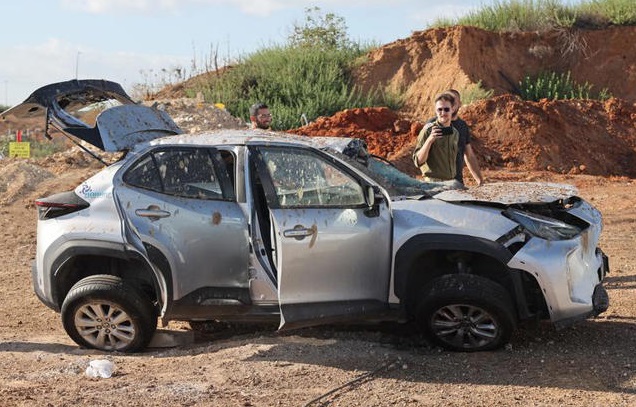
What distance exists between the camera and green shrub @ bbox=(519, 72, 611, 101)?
2755cm

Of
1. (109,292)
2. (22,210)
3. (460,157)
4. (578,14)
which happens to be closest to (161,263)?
(109,292)

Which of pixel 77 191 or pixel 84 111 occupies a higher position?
pixel 84 111

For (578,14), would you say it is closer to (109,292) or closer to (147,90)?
(147,90)

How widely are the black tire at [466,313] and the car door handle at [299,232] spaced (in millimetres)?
903

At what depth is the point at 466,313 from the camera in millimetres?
6922

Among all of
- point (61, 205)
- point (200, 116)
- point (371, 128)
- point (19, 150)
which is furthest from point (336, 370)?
point (200, 116)

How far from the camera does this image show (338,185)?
22.9 feet

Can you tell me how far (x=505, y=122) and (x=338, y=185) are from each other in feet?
53.8

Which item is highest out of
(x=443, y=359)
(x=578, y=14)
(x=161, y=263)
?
(x=578, y=14)

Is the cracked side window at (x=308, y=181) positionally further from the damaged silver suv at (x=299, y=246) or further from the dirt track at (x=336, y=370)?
the dirt track at (x=336, y=370)

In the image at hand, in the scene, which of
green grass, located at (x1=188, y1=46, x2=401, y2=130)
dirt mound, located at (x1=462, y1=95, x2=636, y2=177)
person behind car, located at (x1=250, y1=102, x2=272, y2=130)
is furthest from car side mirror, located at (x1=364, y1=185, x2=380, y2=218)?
green grass, located at (x1=188, y1=46, x2=401, y2=130)

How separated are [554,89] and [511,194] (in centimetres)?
2106

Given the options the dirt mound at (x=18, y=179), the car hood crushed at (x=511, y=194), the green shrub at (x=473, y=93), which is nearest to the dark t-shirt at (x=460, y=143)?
the car hood crushed at (x=511, y=194)

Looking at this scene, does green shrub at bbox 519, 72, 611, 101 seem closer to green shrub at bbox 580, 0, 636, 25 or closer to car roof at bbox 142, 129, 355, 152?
green shrub at bbox 580, 0, 636, 25
